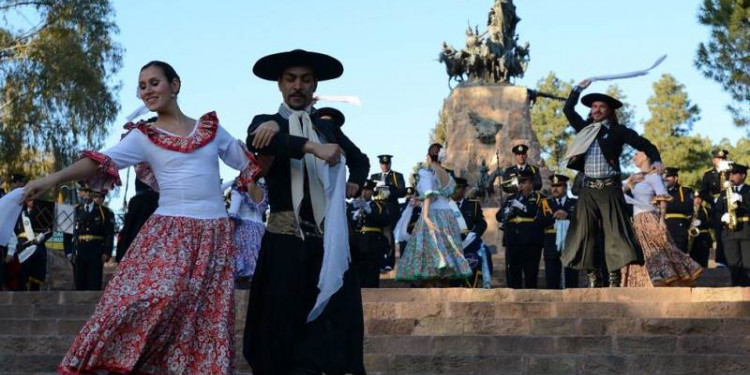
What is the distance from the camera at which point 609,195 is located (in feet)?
40.4

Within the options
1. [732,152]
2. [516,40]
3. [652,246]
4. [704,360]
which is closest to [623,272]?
[652,246]

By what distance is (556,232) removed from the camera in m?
17.9

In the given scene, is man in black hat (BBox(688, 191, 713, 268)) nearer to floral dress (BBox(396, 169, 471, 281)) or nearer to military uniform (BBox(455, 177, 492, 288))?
military uniform (BBox(455, 177, 492, 288))

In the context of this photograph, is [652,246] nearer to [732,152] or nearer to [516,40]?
[516,40]

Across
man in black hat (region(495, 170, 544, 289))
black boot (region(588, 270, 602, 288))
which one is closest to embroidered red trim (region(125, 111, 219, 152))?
black boot (region(588, 270, 602, 288))

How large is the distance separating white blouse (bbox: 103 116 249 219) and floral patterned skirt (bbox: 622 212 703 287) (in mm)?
7664

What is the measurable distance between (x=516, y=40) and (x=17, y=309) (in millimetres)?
25732

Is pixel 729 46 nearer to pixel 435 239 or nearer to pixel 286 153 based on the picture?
pixel 435 239

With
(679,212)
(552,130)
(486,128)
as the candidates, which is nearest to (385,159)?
(679,212)

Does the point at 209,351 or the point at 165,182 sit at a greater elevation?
the point at 165,182

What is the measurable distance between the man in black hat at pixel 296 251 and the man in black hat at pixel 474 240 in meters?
9.56

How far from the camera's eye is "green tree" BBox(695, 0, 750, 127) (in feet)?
83.4

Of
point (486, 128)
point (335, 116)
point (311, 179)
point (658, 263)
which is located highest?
point (486, 128)

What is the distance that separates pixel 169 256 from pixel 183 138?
2.30 feet
